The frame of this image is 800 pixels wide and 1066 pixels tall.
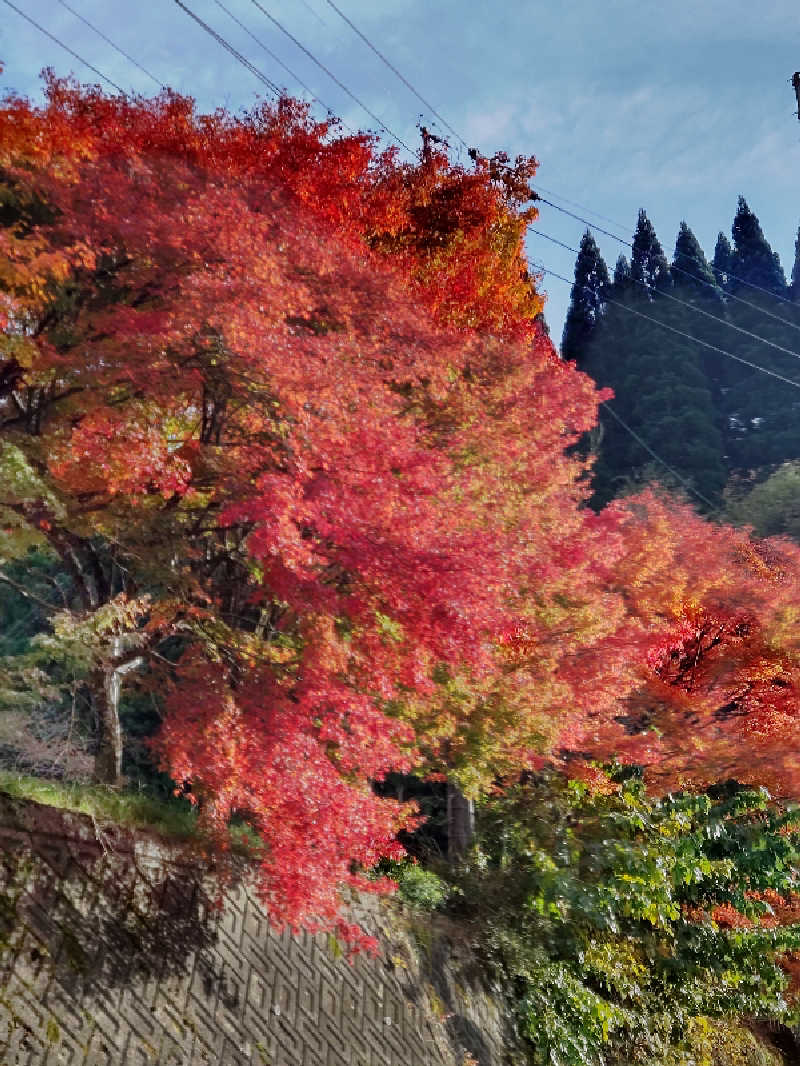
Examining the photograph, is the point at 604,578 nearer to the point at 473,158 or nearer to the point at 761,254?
the point at 473,158

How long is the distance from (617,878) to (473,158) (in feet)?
53.8

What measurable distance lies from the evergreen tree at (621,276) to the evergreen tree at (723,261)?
17.2ft

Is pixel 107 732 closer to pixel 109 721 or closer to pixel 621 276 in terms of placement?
pixel 109 721

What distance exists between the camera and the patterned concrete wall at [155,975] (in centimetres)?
775

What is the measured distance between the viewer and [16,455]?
9148mm

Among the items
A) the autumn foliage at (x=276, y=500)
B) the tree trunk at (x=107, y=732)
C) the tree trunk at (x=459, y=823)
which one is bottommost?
the tree trunk at (x=459, y=823)

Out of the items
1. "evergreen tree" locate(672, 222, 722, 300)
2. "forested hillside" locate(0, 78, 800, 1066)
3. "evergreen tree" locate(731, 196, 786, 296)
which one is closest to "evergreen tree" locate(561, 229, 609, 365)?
"evergreen tree" locate(672, 222, 722, 300)

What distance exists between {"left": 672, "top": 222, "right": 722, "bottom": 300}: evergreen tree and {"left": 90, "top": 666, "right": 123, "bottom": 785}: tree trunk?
147 feet

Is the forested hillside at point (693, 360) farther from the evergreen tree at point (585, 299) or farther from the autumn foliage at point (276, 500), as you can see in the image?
the autumn foliage at point (276, 500)

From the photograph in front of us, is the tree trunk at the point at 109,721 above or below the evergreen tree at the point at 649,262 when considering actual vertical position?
below

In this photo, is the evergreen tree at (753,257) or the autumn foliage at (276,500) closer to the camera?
the autumn foliage at (276,500)

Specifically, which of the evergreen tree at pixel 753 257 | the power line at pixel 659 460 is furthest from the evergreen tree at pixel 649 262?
the power line at pixel 659 460

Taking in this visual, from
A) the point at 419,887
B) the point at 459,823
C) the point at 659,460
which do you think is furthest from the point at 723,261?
the point at 419,887

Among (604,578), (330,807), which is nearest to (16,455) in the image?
(330,807)
